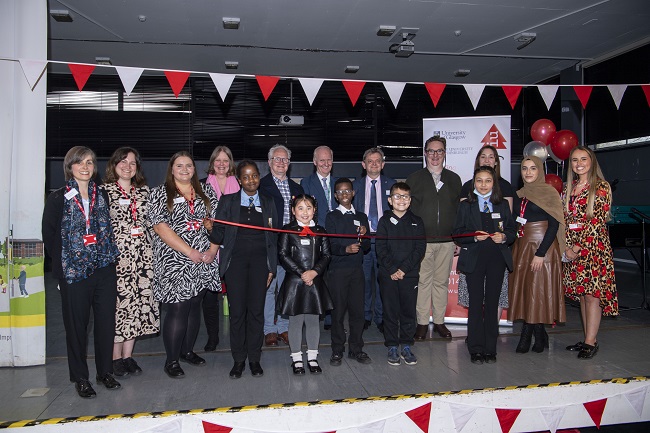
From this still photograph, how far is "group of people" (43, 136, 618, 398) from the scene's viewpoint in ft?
10.5

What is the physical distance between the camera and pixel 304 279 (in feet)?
11.6

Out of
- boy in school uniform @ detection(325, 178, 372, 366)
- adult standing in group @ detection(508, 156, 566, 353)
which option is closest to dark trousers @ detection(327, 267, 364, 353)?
boy in school uniform @ detection(325, 178, 372, 366)

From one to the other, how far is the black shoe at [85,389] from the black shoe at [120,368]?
0.33 m

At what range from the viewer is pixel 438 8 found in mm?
5738

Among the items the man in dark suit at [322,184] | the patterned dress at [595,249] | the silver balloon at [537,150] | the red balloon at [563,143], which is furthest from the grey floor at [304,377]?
the red balloon at [563,143]

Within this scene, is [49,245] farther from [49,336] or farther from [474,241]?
[474,241]

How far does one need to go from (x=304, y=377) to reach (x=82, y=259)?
1702mm

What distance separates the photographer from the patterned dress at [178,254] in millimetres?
3387

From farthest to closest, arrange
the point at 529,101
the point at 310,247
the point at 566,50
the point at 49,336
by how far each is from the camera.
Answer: the point at 529,101
the point at 566,50
the point at 49,336
the point at 310,247

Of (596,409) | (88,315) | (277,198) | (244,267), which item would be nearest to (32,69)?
(88,315)

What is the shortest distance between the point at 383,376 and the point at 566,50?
20.8 feet

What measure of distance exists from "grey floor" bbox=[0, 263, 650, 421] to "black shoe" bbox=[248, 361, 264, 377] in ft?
0.24

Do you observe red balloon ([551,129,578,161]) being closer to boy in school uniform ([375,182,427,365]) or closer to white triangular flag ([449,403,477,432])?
boy in school uniform ([375,182,427,365])

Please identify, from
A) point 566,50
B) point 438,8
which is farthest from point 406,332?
point 566,50
